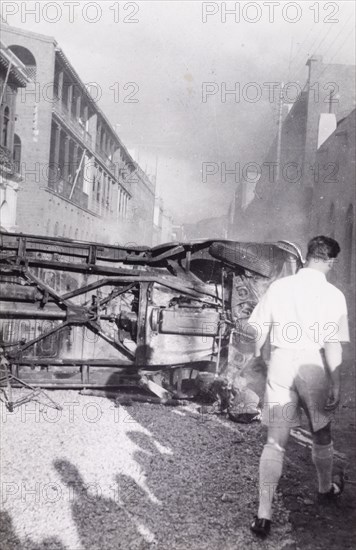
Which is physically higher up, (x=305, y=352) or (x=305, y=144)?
(x=305, y=144)

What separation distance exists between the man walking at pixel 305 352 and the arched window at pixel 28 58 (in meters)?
23.9

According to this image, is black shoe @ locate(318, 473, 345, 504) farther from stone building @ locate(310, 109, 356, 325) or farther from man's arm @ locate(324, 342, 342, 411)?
stone building @ locate(310, 109, 356, 325)

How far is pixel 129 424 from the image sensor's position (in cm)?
522

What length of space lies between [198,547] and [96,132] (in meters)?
32.9

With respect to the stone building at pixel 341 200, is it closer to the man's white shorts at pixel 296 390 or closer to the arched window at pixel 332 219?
the arched window at pixel 332 219

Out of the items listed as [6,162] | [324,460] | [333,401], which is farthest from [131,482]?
[6,162]

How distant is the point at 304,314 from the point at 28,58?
25.2m

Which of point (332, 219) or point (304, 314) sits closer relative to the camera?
point (304, 314)

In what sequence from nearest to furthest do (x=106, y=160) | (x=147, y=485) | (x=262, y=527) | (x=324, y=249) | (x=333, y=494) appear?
(x=262, y=527) < (x=324, y=249) < (x=333, y=494) < (x=147, y=485) < (x=106, y=160)

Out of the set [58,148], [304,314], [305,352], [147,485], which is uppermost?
[58,148]

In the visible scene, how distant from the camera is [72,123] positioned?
89.1 ft

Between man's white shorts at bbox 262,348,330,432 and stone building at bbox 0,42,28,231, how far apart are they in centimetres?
1461

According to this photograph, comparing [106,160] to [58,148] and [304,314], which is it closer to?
[58,148]

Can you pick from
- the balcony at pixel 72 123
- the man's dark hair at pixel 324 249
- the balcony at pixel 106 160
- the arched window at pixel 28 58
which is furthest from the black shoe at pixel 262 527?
the balcony at pixel 106 160
